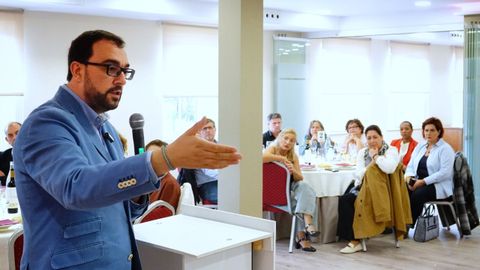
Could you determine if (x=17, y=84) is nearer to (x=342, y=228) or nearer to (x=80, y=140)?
(x=342, y=228)

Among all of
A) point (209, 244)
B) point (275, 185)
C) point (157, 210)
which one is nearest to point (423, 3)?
point (275, 185)

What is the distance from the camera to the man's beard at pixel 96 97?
58.2 inches

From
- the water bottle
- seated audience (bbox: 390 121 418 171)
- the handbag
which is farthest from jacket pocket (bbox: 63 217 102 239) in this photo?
seated audience (bbox: 390 121 418 171)

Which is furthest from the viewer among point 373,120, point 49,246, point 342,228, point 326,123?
point 373,120

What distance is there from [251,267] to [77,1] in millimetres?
5050

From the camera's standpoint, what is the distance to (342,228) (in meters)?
5.75

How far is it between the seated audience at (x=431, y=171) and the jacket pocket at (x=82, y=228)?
5.18m

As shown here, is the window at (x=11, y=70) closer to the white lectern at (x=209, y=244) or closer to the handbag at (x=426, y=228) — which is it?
the handbag at (x=426, y=228)

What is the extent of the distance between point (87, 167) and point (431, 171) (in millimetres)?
5424

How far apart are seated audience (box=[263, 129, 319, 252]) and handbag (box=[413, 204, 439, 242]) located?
43.2 inches

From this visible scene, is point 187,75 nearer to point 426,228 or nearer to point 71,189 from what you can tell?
point 426,228

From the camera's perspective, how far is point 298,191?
5.55 meters

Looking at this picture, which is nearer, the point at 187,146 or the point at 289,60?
the point at 187,146

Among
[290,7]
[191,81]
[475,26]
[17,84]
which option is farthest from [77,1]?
[475,26]
